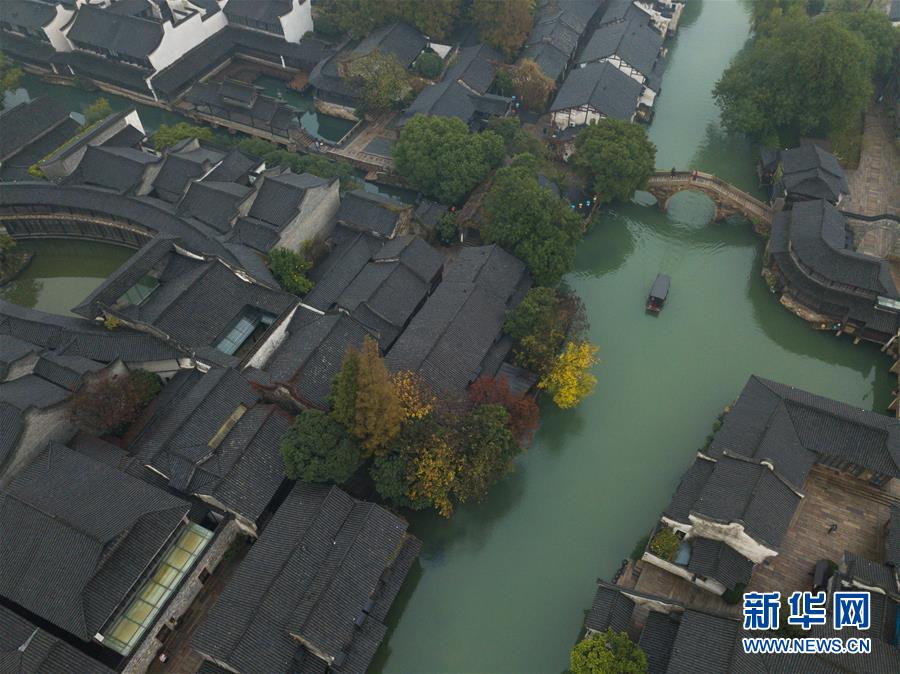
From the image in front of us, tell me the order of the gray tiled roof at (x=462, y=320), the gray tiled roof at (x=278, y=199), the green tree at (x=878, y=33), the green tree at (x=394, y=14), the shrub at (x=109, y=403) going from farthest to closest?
the green tree at (x=394, y=14)
the green tree at (x=878, y=33)
the gray tiled roof at (x=278, y=199)
the gray tiled roof at (x=462, y=320)
the shrub at (x=109, y=403)

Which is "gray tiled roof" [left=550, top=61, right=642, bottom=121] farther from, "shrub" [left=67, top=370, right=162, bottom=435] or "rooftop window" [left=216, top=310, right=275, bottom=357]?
"shrub" [left=67, top=370, right=162, bottom=435]

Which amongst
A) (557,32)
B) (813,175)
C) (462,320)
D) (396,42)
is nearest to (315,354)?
(462,320)

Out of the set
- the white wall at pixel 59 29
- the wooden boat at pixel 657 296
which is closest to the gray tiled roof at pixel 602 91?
the wooden boat at pixel 657 296

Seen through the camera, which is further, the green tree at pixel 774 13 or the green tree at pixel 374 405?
the green tree at pixel 774 13

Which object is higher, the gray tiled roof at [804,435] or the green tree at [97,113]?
the green tree at [97,113]

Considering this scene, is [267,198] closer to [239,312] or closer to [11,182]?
[239,312]

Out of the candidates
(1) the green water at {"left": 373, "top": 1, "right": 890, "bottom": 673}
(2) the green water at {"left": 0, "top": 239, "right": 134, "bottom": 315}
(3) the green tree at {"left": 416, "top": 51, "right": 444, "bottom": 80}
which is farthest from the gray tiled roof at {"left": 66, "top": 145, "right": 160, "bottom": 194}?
(1) the green water at {"left": 373, "top": 1, "right": 890, "bottom": 673}

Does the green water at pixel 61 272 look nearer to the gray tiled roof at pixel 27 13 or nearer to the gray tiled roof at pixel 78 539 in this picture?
the gray tiled roof at pixel 78 539

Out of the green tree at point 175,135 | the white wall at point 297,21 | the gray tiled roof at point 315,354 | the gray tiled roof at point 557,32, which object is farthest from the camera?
the white wall at point 297,21
